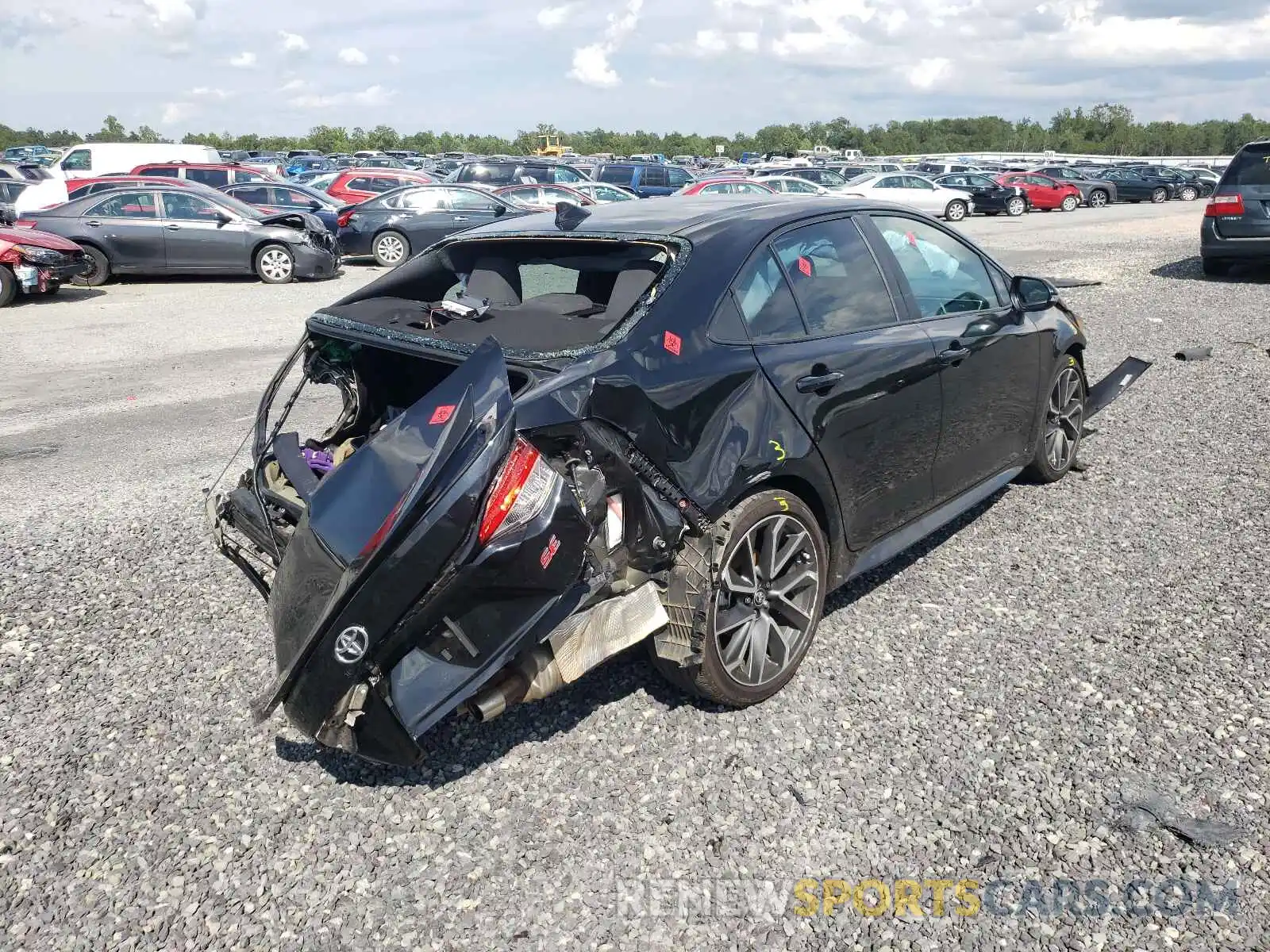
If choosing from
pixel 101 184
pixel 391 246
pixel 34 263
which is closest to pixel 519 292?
pixel 34 263

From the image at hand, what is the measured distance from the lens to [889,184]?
28766 mm

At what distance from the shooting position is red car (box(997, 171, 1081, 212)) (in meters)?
33.5

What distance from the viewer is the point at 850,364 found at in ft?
11.8

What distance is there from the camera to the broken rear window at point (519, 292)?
3223mm

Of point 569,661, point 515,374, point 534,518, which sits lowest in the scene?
point 569,661

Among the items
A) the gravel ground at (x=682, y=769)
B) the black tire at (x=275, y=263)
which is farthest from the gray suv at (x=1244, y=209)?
the black tire at (x=275, y=263)

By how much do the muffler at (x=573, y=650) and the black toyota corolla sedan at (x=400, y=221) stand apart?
599 inches

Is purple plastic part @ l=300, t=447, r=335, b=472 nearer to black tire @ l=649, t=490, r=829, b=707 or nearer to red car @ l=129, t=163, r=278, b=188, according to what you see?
black tire @ l=649, t=490, r=829, b=707

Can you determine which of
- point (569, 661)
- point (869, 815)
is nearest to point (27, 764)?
point (569, 661)

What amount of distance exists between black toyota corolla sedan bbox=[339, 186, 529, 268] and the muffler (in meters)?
15.2

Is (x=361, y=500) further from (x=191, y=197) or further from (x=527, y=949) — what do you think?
(x=191, y=197)

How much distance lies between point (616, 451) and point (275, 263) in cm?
1421

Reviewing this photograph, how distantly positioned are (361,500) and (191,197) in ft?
48.1

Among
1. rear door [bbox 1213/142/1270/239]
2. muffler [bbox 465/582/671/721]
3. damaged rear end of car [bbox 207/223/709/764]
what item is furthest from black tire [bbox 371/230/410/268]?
muffler [bbox 465/582/671/721]
